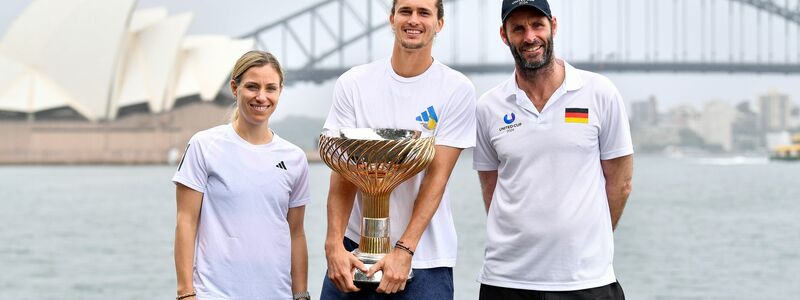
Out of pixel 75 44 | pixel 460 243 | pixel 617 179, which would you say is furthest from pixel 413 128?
pixel 75 44

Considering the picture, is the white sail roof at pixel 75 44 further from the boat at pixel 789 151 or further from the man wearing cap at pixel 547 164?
the boat at pixel 789 151

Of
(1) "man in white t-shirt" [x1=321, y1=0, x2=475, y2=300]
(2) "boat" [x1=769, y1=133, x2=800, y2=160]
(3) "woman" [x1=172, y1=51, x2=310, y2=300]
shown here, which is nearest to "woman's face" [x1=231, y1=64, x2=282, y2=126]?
(3) "woman" [x1=172, y1=51, x2=310, y2=300]

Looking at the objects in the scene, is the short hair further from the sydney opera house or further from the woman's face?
the sydney opera house

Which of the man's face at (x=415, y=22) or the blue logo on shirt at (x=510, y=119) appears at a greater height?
the man's face at (x=415, y=22)

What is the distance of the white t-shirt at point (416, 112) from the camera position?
175 cm

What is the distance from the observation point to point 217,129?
5.86 ft

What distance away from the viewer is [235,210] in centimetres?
175

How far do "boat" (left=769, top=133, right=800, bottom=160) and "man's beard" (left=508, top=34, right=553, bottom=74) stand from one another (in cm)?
5445

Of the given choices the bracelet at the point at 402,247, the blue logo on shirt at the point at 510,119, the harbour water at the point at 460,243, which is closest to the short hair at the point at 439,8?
the blue logo on shirt at the point at 510,119

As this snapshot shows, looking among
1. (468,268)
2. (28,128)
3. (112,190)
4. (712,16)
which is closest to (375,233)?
(468,268)

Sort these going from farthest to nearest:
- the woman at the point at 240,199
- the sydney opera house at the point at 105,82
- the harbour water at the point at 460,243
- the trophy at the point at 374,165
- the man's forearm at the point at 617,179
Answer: the sydney opera house at the point at 105,82
the harbour water at the point at 460,243
the man's forearm at the point at 617,179
the woman at the point at 240,199
the trophy at the point at 374,165

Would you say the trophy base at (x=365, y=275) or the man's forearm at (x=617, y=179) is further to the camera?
the man's forearm at (x=617, y=179)

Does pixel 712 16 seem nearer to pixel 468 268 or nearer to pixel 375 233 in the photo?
pixel 468 268

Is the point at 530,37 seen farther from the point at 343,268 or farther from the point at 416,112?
the point at 343,268
